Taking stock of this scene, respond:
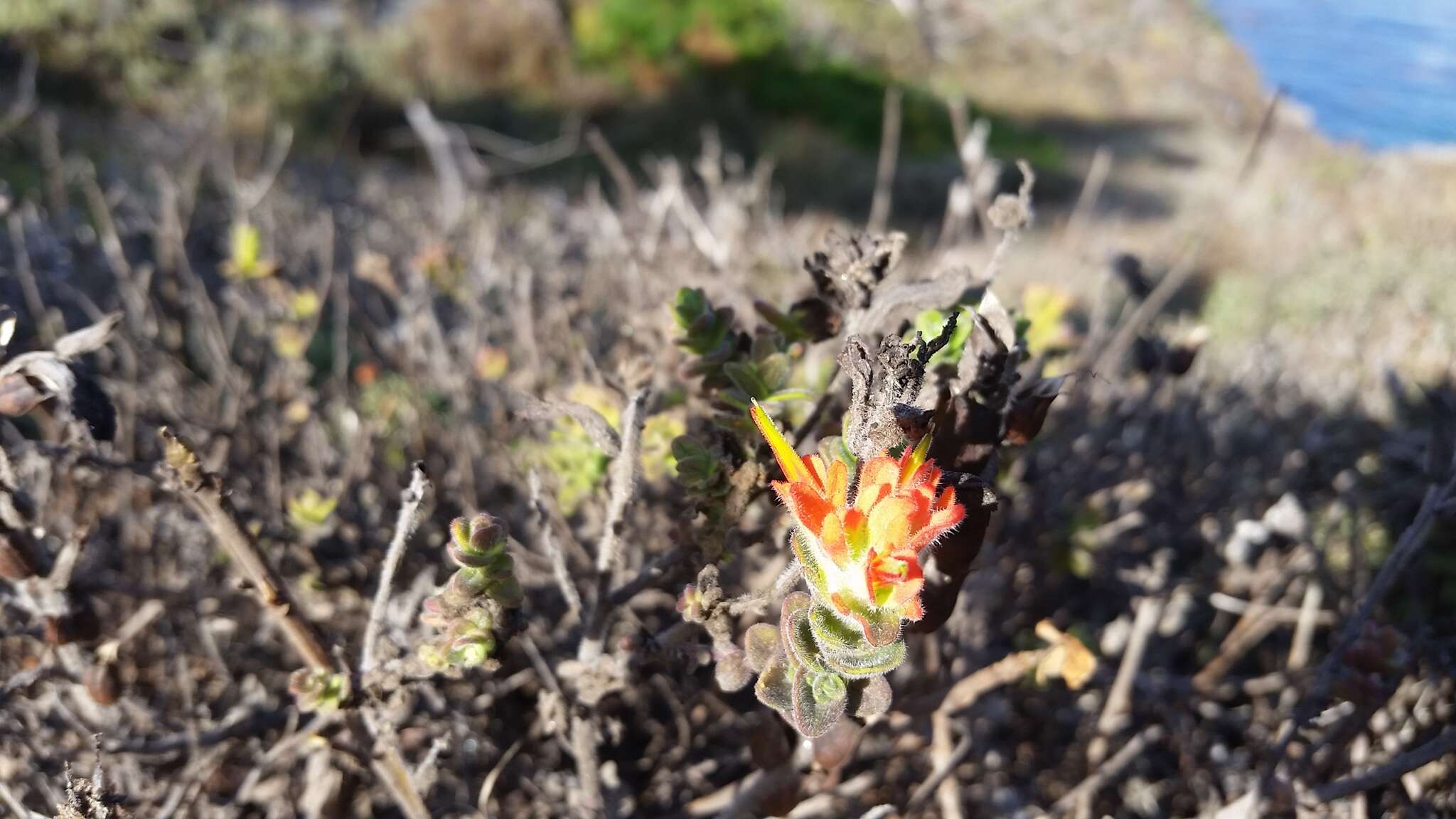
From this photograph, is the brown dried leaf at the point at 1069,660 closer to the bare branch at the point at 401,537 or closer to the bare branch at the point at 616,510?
the bare branch at the point at 616,510

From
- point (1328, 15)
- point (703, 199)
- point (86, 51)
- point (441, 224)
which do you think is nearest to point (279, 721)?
point (441, 224)

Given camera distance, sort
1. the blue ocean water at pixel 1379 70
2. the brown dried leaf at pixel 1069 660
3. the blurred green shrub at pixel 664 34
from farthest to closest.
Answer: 1. the blurred green shrub at pixel 664 34
2. the blue ocean water at pixel 1379 70
3. the brown dried leaf at pixel 1069 660

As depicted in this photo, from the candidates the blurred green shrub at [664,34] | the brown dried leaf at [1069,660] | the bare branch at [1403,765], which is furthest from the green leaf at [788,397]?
the blurred green shrub at [664,34]

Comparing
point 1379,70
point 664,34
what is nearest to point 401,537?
point 1379,70

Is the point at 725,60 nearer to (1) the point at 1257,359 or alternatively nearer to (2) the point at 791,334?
(1) the point at 1257,359

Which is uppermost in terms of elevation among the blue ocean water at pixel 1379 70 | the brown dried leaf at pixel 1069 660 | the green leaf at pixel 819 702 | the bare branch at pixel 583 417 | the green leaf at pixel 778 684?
the blue ocean water at pixel 1379 70

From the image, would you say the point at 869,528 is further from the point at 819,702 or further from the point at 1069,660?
the point at 1069,660

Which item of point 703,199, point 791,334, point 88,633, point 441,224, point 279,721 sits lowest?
point 703,199
